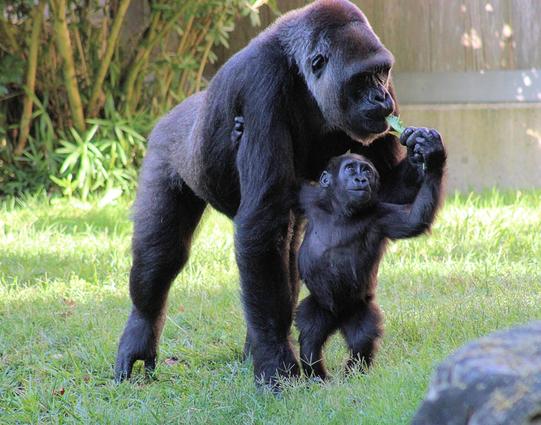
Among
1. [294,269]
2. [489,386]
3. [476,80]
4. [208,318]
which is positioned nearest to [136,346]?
[208,318]

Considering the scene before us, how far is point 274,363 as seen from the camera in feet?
15.0

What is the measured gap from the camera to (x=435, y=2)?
1054cm

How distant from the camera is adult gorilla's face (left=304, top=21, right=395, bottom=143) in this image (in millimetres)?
4395

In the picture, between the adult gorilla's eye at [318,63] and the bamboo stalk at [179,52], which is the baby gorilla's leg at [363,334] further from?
the bamboo stalk at [179,52]

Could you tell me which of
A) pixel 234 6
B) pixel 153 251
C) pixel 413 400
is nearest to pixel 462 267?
pixel 153 251

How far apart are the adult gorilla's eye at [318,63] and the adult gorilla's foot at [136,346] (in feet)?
5.79

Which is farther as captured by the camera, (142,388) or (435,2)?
(435,2)

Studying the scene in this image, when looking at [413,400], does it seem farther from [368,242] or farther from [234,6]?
[234,6]

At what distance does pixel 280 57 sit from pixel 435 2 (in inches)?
251

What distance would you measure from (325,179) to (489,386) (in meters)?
2.12

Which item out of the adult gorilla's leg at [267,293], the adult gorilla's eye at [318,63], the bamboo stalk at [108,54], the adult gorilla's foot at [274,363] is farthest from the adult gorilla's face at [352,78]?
the bamboo stalk at [108,54]

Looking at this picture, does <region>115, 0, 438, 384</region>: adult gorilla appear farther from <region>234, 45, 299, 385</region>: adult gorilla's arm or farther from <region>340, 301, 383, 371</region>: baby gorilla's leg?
<region>340, 301, 383, 371</region>: baby gorilla's leg

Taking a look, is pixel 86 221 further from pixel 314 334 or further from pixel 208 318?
pixel 314 334

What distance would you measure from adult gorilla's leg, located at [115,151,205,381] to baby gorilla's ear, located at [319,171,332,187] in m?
1.04
